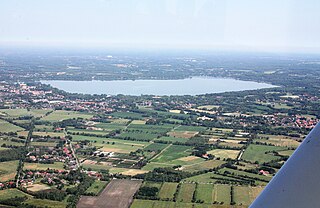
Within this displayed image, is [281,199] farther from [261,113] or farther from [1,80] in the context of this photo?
[1,80]

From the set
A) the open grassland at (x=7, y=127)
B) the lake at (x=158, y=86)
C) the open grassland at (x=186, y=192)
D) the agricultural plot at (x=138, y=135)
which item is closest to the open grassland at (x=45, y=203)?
the open grassland at (x=186, y=192)

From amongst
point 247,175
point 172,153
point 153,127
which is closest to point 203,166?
point 247,175

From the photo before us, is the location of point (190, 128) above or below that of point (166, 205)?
below

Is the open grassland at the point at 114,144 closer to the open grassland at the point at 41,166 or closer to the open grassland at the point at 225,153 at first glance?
the open grassland at the point at 41,166

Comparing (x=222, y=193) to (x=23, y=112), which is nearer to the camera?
(x=222, y=193)

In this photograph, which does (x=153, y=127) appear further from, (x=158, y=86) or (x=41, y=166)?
(x=158, y=86)
